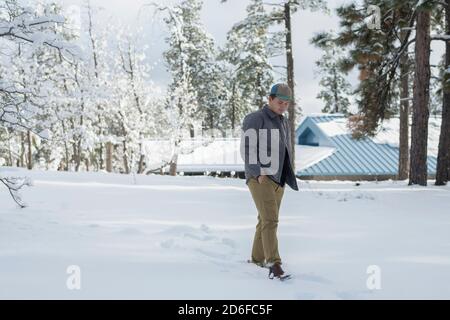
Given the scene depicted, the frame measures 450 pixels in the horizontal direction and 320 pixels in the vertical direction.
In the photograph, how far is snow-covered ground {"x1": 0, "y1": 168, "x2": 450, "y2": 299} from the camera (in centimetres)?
386

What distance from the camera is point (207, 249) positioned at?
5.36 m

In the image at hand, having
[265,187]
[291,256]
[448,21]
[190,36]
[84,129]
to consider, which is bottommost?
[291,256]

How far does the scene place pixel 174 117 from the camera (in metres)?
32.7

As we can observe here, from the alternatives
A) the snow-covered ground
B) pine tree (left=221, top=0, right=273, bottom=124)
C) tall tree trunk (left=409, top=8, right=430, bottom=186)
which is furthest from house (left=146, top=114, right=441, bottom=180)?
the snow-covered ground

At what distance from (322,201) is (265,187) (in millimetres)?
Answer: 6361

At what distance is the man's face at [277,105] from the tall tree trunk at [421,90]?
9.99 m

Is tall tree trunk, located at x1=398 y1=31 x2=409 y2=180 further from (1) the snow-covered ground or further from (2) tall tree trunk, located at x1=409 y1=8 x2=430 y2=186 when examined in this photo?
(1) the snow-covered ground

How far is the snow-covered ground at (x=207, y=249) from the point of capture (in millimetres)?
3857

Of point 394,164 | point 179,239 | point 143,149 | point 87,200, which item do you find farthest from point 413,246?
point 143,149

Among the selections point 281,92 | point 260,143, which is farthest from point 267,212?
point 281,92

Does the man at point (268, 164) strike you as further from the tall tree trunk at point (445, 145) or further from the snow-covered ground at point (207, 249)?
the tall tree trunk at point (445, 145)

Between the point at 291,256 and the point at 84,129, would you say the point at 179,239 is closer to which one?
the point at 291,256

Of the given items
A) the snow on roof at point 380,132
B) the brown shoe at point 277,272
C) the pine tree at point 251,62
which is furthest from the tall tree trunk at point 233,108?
the brown shoe at point 277,272

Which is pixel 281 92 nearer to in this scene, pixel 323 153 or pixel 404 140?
pixel 404 140
